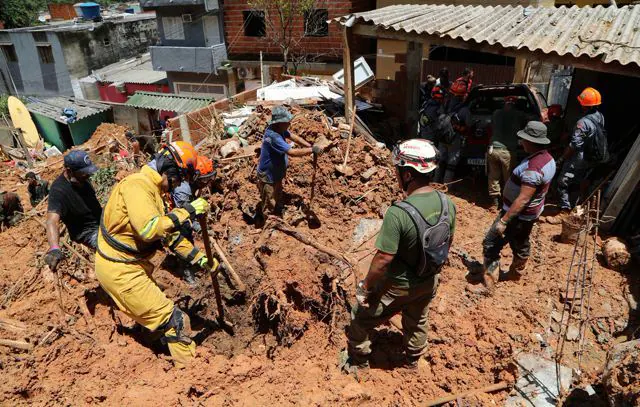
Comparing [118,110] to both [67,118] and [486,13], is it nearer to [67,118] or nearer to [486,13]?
[67,118]

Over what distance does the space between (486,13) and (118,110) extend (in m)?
15.6

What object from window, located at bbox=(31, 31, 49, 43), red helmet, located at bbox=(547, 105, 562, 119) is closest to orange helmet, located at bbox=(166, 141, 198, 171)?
red helmet, located at bbox=(547, 105, 562, 119)

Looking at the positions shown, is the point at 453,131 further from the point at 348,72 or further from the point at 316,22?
the point at 316,22

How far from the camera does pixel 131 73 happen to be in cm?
2552

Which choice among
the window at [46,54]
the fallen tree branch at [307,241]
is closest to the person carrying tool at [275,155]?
the fallen tree branch at [307,241]

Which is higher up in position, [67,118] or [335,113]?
[335,113]

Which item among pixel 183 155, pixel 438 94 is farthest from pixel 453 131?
pixel 183 155

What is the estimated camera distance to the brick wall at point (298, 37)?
57.8 feet

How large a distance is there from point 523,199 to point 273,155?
3430 millimetres

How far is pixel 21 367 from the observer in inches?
146

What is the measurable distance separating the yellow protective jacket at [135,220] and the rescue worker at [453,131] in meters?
5.31

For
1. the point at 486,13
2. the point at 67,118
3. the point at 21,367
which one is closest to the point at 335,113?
the point at 486,13

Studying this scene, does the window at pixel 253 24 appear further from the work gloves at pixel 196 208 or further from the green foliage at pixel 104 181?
the work gloves at pixel 196 208

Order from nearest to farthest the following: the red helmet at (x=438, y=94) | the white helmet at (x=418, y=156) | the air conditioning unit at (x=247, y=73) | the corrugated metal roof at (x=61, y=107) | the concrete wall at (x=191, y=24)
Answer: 1. the white helmet at (x=418, y=156)
2. the red helmet at (x=438, y=94)
3. the corrugated metal roof at (x=61, y=107)
4. the concrete wall at (x=191, y=24)
5. the air conditioning unit at (x=247, y=73)
